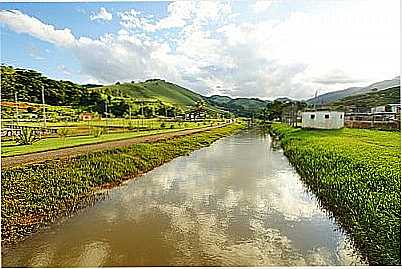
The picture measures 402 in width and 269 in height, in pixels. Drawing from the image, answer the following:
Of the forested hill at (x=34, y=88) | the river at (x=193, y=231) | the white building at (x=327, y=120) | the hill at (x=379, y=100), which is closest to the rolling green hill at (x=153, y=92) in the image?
the forested hill at (x=34, y=88)

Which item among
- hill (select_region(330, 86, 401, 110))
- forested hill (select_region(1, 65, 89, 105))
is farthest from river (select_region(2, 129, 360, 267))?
hill (select_region(330, 86, 401, 110))

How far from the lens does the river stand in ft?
16.8

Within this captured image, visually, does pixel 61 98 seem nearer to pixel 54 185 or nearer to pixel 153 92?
pixel 54 185

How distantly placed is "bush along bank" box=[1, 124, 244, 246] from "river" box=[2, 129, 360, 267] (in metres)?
0.38

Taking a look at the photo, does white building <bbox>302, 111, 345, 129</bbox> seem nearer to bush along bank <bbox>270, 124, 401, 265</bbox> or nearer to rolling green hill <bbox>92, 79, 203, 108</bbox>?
bush along bank <bbox>270, 124, 401, 265</bbox>

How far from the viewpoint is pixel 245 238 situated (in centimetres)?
587

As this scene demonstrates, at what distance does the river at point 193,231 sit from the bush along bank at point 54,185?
38 cm

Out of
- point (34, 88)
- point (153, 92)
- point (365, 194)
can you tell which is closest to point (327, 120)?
point (365, 194)

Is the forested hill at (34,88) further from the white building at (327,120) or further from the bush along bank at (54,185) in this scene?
the white building at (327,120)

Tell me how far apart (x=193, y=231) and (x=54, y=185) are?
3.63m

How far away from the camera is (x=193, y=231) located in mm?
6203

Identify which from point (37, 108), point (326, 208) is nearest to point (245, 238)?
point (326, 208)

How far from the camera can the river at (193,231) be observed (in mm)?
5105

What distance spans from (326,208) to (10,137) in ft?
41.7
